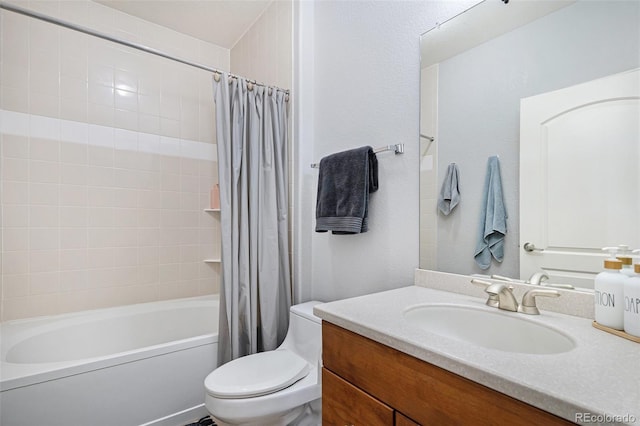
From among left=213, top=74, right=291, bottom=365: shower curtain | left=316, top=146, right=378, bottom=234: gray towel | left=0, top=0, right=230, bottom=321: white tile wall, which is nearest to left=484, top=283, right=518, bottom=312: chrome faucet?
left=316, top=146, right=378, bottom=234: gray towel

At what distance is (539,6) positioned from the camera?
961 millimetres

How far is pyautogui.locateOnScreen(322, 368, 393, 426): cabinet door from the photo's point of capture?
28.0 inches

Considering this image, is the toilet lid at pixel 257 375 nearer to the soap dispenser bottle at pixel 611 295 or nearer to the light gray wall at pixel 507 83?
the light gray wall at pixel 507 83

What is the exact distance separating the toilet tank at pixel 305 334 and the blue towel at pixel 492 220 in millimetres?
808

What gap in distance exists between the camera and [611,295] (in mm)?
709

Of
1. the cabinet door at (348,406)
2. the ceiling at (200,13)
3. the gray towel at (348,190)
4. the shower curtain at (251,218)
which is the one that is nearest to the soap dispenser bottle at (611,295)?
the cabinet door at (348,406)

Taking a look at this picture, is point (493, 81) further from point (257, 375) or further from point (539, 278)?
point (257, 375)

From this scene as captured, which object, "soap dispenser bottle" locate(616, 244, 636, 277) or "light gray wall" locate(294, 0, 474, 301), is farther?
"light gray wall" locate(294, 0, 474, 301)

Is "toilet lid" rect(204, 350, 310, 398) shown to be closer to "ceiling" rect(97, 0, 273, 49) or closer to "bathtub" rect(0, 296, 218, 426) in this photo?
"bathtub" rect(0, 296, 218, 426)

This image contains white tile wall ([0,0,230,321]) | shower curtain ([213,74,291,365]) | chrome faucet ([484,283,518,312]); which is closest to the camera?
chrome faucet ([484,283,518,312])

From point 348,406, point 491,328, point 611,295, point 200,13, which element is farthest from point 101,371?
point 200,13

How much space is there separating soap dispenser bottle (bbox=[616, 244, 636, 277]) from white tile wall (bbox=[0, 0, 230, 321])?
247 centimetres

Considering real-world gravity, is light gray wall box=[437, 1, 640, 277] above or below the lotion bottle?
above

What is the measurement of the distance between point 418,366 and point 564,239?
60 centimetres
